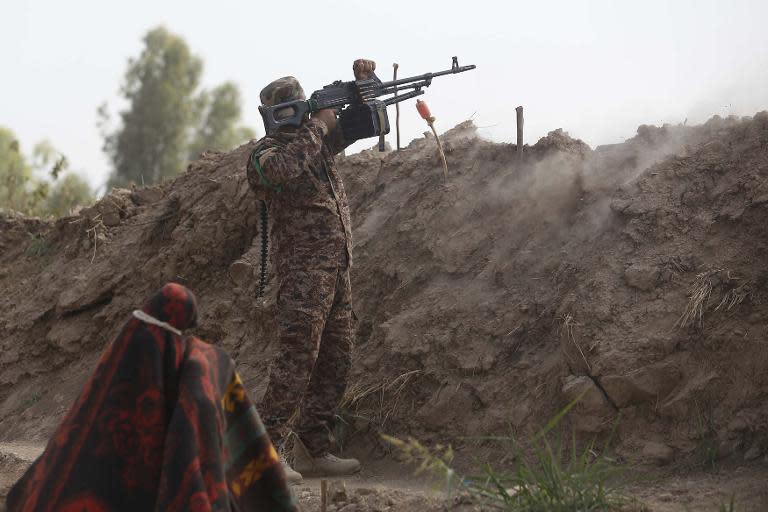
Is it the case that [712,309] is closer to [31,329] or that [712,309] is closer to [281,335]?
[281,335]

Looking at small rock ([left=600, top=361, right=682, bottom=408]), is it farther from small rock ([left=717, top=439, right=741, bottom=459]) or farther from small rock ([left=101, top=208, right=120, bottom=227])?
small rock ([left=101, top=208, right=120, bottom=227])

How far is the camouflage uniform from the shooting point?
4898 millimetres

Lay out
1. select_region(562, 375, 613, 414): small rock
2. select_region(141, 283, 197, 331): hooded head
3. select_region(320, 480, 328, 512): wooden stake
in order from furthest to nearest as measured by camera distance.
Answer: select_region(562, 375, 613, 414): small rock, select_region(320, 480, 328, 512): wooden stake, select_region(141, 283, 197, 331): hooded head

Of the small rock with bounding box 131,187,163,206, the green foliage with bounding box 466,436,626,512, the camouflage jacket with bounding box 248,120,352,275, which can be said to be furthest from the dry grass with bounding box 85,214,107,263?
the green foliage with bounding box 466,436,626,512

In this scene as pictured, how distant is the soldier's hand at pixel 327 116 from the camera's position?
17.4 ft

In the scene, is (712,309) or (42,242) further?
(42,242)

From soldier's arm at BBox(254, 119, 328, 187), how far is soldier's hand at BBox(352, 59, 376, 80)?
1.89 ft

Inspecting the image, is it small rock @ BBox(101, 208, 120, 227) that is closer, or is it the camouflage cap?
the camouflage cap

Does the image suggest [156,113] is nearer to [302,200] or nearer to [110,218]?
[110,218]

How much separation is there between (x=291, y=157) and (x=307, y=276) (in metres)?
0.64

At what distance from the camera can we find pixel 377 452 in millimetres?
5766

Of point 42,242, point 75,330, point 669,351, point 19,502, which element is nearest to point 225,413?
point 19,502

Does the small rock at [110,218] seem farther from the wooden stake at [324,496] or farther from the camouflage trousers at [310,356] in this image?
the wooden stake at [324,496]

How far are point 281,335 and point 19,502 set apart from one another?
8.13 feet
